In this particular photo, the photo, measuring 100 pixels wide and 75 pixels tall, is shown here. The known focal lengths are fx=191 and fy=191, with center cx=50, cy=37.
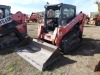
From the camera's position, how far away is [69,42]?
8.15m

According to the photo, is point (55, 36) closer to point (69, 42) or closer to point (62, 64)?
point (69, 42)

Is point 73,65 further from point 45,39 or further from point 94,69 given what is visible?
point 45,39

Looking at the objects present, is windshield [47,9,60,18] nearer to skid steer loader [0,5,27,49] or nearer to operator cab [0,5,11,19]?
skid steer loader [0,5,27,49]

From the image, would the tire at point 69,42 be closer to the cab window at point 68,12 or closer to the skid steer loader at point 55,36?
the skid steer loader at point 55,36

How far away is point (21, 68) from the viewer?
21.0ft

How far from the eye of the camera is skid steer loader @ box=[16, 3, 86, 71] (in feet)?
23.1

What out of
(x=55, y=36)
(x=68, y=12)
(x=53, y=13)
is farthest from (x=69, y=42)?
(x=53, y=13)

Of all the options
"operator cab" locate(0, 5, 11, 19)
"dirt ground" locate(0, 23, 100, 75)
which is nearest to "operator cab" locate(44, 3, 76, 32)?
"dirt ground" locate(0, 23, 100, 75)

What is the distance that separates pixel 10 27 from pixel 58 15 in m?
2.32

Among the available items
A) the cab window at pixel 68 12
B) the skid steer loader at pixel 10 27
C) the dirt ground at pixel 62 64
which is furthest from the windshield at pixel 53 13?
the dirt ground at pixel 62 64

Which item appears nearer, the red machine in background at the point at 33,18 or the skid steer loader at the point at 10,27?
the skid steer loader at the point at 10,27

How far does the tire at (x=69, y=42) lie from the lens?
7.83 m

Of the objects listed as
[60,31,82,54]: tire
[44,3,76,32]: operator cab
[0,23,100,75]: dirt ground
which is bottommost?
[0,23,100,75]: dirt ground

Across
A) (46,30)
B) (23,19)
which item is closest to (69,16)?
(46,30)
